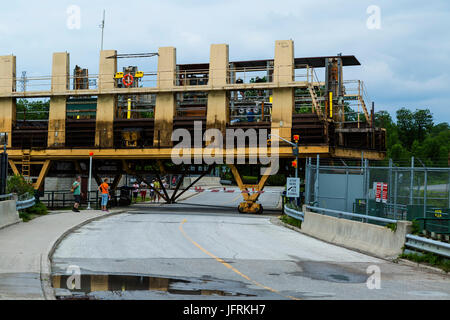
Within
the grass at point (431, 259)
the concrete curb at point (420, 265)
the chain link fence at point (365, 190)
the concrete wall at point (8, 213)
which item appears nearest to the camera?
the concrete curb at point (420, 265)

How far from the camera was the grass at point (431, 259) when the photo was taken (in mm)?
13594

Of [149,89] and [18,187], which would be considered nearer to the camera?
[18,187]

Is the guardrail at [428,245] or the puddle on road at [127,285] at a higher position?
the guardrail at [428,245]

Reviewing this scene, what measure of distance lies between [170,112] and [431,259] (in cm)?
2389

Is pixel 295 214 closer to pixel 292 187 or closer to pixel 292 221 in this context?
pixel 292 221

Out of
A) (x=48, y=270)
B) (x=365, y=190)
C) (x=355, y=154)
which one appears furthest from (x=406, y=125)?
(x=48, y=270)

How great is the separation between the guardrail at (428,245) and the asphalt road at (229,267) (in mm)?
672

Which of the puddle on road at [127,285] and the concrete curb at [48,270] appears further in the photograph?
the puddle on road at [127,285]

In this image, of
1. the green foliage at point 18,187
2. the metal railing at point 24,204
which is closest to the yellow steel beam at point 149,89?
the green foliage at point 18,187

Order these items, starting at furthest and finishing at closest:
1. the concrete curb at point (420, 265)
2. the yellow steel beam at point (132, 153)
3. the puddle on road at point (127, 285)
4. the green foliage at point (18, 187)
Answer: the yellow steel beam at point (132, 153) → the green foliage at point (18, 187) → the concrete curb at point (420, 265) → the puddle on road at point (127, 285)

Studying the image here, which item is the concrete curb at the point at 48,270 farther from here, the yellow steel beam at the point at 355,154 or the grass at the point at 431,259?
the yellow steel beam at the point at 355,154

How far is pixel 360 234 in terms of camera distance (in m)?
18.0

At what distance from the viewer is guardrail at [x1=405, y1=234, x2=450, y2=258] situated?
1366cm
